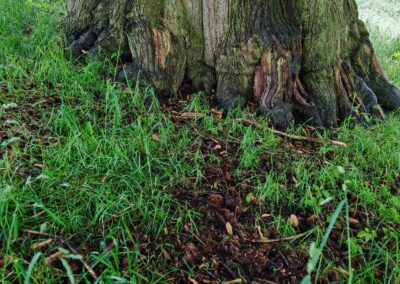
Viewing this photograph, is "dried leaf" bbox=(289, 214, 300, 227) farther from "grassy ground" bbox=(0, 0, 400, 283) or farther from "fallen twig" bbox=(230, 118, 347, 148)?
"fallen twig" bbox=(230, 118, 347, 148)

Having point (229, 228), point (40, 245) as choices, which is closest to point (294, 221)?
point (229, 228)

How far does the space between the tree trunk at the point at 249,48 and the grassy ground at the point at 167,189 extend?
0.19m

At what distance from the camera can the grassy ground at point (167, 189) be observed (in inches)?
64.9

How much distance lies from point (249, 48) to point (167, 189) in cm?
119

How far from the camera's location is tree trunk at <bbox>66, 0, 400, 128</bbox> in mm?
2555

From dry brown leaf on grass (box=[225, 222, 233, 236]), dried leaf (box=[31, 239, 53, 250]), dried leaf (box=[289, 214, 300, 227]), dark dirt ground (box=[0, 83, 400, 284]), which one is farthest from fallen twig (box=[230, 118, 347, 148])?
dried leaf (box=[31, 239, 53, 250])

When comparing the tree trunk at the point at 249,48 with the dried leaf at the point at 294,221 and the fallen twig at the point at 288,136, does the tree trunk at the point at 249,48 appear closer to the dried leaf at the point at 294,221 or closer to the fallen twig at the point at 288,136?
the fallen twig at the point at 288,136

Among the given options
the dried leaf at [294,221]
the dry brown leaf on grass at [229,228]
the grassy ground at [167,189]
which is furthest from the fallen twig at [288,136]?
the dry brown leaf on grass at [229,228]

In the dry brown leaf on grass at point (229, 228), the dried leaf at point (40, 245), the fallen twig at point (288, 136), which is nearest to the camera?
the dried leaf at point (40, 245)

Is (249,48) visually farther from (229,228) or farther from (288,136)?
(229,228)

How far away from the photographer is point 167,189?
1.99 m

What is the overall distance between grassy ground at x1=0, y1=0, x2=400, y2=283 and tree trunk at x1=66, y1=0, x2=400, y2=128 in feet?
0.62

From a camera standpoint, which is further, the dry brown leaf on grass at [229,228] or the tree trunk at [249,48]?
the tree trunk at [249,48]

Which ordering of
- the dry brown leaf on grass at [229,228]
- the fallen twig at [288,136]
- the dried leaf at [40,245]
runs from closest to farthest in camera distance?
Answer: the dried leaf at [40,245] < the dry brown leaf on grass at [229,228] < the fallen twig at [288,136]
